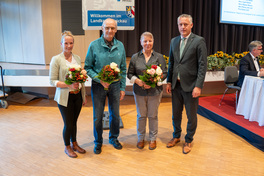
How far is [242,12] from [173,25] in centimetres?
255

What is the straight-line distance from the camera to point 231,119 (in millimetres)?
3938

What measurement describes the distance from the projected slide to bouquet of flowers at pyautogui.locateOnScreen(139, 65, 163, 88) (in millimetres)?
6064

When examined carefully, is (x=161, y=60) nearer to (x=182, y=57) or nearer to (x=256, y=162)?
(x=182, y=57)

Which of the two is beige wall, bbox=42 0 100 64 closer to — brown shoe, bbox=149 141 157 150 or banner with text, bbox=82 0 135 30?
banner with text, bbox=82 0 135 30

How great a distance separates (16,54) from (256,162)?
6.33 metres

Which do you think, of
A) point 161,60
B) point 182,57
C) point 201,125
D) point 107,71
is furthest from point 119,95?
point 201,125

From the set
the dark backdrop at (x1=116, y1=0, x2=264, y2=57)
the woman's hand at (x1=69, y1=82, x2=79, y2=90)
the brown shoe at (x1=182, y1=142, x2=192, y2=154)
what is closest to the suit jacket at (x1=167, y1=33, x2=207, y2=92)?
the brown shoe at (x1=182, y1=142, x2=192, y2=154)

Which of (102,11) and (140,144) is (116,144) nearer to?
(140,144)

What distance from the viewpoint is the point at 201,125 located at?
4.09 metres

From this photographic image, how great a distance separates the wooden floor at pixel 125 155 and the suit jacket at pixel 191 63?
3.17 feet

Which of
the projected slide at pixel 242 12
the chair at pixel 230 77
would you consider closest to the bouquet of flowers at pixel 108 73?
the chair at pixel 230 77

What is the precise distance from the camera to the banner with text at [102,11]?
3805 mm

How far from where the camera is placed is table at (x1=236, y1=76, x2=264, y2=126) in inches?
146

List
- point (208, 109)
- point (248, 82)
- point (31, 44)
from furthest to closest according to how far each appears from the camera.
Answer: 1. point (31, 44)
2. point (208, 109)
3. point (248, 82)
